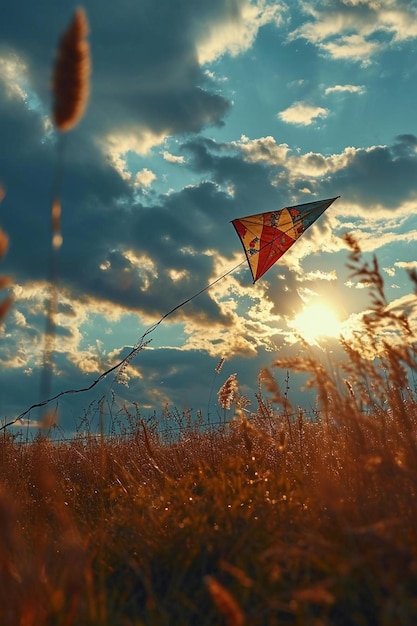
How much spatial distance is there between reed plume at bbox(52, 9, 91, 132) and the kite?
416cm

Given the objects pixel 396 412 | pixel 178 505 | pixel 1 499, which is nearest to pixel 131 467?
pixel 178 505

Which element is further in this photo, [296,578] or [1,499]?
[296,578]

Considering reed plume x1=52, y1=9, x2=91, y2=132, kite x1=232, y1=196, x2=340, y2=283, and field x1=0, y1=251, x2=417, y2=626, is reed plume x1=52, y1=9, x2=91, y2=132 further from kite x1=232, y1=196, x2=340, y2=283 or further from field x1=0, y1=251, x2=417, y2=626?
kite x1=232, y1=196, x2=340, y2=283

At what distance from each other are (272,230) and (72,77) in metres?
4.36

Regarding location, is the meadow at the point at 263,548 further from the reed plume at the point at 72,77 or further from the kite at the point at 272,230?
the kite at the point at 272,230

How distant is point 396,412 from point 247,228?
12.5ft

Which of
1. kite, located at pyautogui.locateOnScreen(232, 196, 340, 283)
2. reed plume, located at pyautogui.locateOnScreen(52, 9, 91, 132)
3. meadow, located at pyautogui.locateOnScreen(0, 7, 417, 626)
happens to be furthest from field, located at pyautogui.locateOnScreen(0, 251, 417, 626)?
kite, located at pyautogui.locateOnScreen(232, 196, 340, 283)

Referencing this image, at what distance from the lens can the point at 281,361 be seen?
3.20 metres

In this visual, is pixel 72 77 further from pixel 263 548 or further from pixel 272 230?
pixel 272 230

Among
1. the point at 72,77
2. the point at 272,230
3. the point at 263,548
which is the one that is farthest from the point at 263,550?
the point at 272,230

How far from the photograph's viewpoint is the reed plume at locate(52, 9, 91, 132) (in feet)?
8.86

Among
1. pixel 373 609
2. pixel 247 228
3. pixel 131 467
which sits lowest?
pixel 373 609

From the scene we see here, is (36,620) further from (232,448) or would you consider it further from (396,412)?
(232,448)

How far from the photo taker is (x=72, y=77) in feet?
8.95
